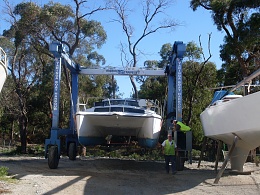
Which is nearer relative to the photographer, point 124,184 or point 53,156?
point 124,184

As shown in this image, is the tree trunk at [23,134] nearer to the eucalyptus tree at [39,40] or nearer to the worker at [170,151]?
the eucalyptus tree at [39,40]

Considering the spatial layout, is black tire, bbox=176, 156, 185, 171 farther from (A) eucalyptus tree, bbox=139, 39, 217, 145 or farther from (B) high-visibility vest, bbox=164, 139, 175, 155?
(A) eucalyptus tree, bbox=139, 39, 217, 145

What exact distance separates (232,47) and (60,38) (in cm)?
1021

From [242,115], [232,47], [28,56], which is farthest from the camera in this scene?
[28,56]

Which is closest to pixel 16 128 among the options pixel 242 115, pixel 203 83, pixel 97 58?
pixel 97 58

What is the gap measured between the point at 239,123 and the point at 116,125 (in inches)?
187

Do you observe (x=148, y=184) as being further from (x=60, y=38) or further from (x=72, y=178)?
(x=60, y=38)

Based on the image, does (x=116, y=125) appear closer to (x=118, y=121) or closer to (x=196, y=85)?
(x=118, y=121)

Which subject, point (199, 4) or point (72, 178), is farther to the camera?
point (199, 4)

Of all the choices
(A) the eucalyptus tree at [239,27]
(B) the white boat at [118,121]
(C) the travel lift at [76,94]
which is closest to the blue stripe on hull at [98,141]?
(B) the white boat at [118,121]

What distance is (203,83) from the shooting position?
22.1m

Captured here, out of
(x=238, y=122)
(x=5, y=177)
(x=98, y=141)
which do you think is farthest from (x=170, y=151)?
(x=5, y=177)

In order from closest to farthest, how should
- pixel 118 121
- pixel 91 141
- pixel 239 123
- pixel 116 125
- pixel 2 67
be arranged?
1. pixel 239 123
2. pixel 2 67
3. pixel 118 121
4. pixel 116 125
5. pixel 91 141

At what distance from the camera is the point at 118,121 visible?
11.3 meters
